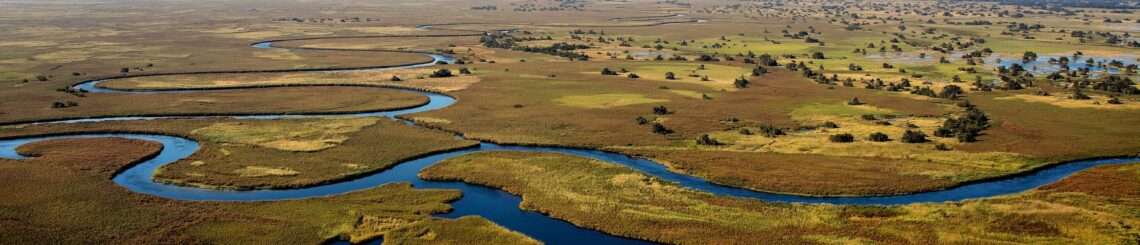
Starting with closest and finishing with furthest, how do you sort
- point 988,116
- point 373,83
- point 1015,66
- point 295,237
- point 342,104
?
point 295,237 → point 988,116 → point 342,104 → point 373,83 → point 1015,66

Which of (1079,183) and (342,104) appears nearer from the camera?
(1079,183)

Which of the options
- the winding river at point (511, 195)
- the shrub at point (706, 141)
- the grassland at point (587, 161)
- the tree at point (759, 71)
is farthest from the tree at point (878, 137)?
the tree at point (759, 71)

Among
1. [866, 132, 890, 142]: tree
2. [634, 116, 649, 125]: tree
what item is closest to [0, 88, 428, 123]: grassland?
[634, 116, 649, 125]: tree

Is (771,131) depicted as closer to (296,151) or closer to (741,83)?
(741,83)

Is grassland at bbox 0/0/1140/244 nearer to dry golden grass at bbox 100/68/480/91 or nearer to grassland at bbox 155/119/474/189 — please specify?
grassland at bbox 155/119/474/189

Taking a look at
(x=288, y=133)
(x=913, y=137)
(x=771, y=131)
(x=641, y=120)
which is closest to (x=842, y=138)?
(x=913, y=137)

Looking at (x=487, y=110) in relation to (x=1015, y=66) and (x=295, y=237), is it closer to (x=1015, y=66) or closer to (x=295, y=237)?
(x=295, y=237)

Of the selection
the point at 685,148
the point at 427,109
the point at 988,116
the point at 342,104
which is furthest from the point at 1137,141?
the point at 342,104

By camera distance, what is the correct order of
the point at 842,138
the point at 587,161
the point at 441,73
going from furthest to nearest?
the point at 441,73 < the point at 842,138 < the point at 587,161
